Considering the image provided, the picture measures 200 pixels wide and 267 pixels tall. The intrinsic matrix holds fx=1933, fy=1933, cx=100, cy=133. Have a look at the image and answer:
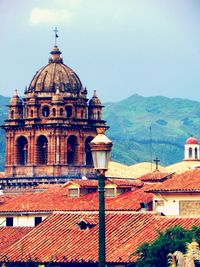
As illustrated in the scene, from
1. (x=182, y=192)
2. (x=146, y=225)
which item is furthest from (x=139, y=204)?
(x=146, y=225)

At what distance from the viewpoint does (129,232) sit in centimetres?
6881

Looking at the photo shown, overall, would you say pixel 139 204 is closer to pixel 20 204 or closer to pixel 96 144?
pixel 20 204

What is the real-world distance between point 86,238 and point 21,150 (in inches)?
3292

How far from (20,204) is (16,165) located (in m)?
52.8

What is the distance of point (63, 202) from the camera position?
95438mm

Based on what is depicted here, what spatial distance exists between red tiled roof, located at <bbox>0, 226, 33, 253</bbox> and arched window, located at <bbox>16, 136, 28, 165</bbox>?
219ft

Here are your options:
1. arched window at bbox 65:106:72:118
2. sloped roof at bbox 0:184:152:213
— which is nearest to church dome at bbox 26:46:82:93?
arched window at bbox 65:106:72:118

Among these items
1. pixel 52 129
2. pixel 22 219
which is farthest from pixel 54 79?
pixel 22 219

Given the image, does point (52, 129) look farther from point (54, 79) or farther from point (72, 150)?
point (54, 79)

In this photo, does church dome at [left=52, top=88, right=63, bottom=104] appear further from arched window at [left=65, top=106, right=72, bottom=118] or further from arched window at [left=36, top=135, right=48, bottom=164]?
arched window at [left=36, top=135, right=48, bottom=164]

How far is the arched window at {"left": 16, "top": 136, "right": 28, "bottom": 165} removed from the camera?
151250 mm

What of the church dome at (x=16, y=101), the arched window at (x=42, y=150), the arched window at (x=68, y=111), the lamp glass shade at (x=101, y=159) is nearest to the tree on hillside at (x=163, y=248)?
the lamp glass shade at (x=101, y=159)

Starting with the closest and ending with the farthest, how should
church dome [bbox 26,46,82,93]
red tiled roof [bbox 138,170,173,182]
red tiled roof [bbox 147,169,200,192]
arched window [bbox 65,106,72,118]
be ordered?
red tiled roof [bbox 147,169,200,192]
red tiled roof [bbox 138,170,173,182]
church dome [bbox 26,46,82,93]
arched window [bbox 65,106,72,118]

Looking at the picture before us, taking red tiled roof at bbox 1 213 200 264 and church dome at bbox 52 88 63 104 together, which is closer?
red tiled roof at bbox 1 213 200 264
